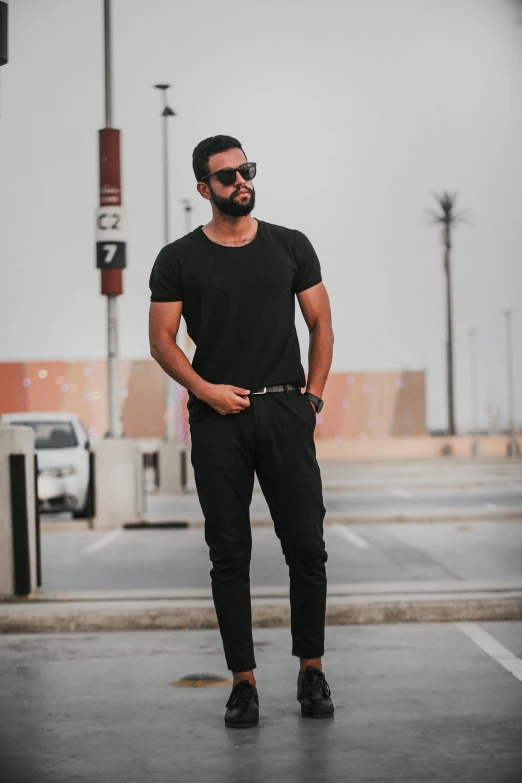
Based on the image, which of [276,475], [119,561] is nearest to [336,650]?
[276,475]

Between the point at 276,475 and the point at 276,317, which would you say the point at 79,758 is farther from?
the point at 276,317

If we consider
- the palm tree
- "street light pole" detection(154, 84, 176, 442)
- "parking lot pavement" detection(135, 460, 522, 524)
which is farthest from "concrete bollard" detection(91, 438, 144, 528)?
the palm tree

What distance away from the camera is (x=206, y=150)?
6031mm

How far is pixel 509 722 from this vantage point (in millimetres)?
5777

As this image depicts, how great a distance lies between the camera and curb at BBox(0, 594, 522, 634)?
8758 millimetres

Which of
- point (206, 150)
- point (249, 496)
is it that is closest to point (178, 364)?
point (249, 496)

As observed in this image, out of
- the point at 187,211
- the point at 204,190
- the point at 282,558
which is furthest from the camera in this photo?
the point at 187,211

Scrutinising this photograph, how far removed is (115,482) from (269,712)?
496 inches

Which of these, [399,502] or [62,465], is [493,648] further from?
[399,502]

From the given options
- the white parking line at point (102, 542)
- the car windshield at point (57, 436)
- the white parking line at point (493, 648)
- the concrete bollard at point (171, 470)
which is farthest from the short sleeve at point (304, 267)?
the concrete bollard at point (171, 470)

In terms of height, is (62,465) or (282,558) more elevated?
(62,465)

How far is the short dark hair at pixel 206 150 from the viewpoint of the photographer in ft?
19.7

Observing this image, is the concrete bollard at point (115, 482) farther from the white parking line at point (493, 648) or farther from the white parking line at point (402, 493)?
the white parking line at point (493, 648)

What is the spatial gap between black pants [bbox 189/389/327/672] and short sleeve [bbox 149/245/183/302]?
428mm
